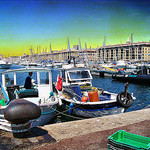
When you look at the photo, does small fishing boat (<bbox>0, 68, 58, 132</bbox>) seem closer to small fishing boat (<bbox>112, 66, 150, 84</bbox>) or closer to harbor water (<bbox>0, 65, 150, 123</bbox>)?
harbor water (<bbox>0, 65, 150, 123</bbox>)

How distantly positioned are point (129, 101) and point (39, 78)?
6359 mm

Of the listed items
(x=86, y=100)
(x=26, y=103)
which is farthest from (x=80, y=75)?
(x=26, y=103)

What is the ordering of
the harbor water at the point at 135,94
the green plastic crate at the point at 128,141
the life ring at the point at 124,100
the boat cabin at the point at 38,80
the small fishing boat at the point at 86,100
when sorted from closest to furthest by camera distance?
the green plastic crate at the point at 128,141
the life ring at the point at 124,100
the small fishing boat at the point at 86,100
the boat cabin at the point at 38,80
the harbor water at the point at 135,94

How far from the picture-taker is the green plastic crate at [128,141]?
510 centimetres

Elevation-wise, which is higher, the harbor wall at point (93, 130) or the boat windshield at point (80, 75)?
the boat windshield at point (80, 75)

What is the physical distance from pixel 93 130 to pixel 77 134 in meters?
0.75

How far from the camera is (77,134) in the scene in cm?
760

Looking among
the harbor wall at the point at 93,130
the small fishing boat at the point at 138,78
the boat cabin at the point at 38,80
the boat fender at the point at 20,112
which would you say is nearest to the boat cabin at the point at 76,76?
the boat cabin at the point at 38,80

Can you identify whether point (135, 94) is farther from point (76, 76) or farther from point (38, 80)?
point (38, 80)

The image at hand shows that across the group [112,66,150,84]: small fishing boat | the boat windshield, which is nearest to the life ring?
the boat windshield

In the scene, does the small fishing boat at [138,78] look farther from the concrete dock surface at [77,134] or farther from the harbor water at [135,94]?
the concrete dock surface at [77,134]

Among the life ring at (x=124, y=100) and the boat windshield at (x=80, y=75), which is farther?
the boat windshield at (x=80, y=75)

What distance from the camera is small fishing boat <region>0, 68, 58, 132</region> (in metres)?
6.38

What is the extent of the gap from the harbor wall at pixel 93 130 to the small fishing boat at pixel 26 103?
1057mm
